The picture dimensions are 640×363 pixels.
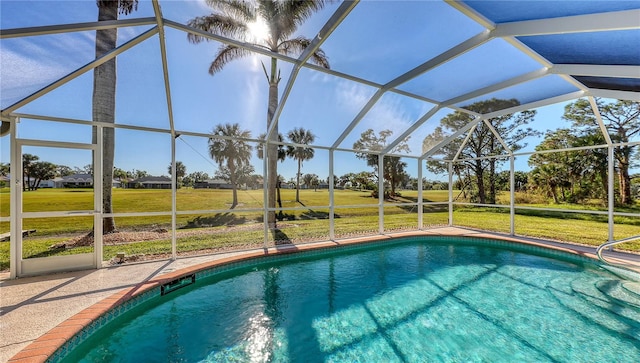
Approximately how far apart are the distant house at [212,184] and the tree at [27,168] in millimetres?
6241

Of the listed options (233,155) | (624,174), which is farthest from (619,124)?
(233,155)

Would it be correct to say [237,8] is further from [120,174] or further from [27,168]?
[27,168]

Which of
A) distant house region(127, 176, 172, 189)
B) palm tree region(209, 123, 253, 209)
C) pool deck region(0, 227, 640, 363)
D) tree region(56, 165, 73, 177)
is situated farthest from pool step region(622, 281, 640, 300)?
distant house region(127, 176, 172, 189)

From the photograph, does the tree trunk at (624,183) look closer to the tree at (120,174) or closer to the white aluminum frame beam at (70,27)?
the white aluminum frame beam at (70,27)

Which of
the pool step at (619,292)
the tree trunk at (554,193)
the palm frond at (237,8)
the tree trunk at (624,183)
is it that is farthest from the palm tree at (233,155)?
the tree trunk at (624,183)

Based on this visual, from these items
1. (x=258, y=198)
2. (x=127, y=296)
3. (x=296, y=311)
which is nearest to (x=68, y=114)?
(x=127, y=296)

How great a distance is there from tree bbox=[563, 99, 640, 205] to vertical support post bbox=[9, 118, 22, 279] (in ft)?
60.1

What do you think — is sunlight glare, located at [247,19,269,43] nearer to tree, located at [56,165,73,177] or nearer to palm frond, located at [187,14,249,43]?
palm frond, located at [187,14,249,43]

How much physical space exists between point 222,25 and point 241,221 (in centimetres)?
835

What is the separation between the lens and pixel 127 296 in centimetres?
389

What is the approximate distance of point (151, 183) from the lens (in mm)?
9766

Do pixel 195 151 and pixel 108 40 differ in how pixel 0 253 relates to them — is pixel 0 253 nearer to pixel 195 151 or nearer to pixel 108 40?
pixel 195 151

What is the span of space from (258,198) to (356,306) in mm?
8225

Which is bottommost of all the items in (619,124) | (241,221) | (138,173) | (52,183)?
(241,221)
